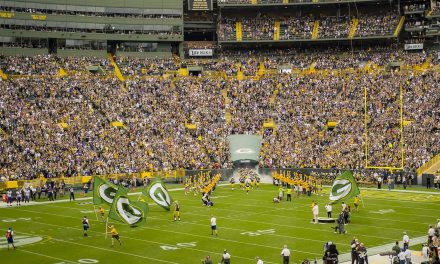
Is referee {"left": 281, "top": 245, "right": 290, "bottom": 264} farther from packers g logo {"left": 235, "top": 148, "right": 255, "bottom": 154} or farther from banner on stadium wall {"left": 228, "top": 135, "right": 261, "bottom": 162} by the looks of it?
packers g logo {"left": 235, "top": 148, "right": 255, "bottom": 154}

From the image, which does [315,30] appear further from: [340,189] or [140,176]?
[340,189]

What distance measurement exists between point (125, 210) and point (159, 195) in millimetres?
7152

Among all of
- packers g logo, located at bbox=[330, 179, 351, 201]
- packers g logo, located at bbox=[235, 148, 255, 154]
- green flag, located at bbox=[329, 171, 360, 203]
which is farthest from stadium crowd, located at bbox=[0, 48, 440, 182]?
packers g logo, located at bbox=[330, 179, 351, 201]

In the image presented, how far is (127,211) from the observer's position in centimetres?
3456

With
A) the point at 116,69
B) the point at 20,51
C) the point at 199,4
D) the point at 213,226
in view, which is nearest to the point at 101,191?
the point at 213,226

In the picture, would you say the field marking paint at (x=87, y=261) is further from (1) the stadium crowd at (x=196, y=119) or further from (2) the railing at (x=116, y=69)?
(2) the railing at (x=116, y=69)

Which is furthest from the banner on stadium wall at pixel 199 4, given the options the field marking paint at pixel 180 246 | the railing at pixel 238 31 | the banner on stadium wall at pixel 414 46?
the field marking paint at pixel 180 246

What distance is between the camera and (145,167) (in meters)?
60.0

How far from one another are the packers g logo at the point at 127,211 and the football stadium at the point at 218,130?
87mm

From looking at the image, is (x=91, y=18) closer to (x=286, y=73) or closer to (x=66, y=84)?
(x=66, y=84)

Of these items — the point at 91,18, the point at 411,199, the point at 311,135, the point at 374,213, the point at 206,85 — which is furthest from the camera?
the point at 91,18

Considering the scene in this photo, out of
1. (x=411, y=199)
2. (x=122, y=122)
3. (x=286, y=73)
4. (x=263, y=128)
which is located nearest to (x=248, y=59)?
(x=286, y=73)

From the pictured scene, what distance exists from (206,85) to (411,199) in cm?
3292

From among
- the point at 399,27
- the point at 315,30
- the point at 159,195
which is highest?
the point at 315,30
